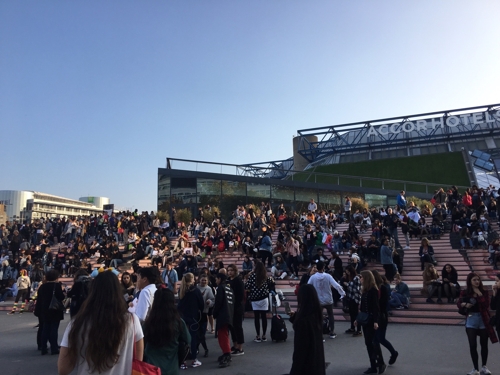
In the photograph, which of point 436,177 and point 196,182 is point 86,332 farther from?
point 436,177

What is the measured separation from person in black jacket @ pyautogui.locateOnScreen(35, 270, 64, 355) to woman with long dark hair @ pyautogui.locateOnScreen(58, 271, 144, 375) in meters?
6.09

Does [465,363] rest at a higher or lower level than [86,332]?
lower

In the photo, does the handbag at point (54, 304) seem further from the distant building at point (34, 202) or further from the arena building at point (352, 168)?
the distant building at point (34, 202)

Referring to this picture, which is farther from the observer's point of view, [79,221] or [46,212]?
[46,212]

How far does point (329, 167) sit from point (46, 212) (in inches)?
4366

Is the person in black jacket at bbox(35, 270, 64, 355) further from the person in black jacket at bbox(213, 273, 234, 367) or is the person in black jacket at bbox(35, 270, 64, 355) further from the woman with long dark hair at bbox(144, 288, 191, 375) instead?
the woman with long dark hair at bbox(144, 288, 191, 375)

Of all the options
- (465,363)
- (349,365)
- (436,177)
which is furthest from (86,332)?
(436,177)

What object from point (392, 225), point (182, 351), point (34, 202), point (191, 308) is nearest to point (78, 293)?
point (191, 308)

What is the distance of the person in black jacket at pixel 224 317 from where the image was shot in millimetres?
7574

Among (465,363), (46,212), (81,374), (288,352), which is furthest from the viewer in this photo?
(46,212)

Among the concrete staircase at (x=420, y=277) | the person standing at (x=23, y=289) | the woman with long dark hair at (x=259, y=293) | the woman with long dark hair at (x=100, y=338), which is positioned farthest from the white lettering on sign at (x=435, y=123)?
the woman with long dark hair at (x=100, y=338)

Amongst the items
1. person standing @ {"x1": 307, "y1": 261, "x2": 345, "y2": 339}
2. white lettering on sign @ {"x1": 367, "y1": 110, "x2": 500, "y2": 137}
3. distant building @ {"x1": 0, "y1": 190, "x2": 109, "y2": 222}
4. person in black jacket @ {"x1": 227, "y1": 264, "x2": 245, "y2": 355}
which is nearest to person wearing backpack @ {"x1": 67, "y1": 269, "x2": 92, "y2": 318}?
person in black jacket @ {"x1": 227, "y1": 264, "x2": 245, "y2": 355}

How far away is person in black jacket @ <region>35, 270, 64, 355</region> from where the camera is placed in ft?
27.7

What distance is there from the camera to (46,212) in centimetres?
13350
